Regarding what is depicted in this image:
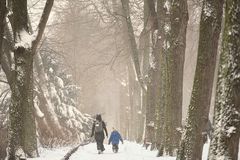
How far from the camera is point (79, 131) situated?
3309 cm

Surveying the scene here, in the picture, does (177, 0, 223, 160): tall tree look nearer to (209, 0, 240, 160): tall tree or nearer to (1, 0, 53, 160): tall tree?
(209, 0, 240, 160): tall tree

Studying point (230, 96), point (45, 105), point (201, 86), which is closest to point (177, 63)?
→ point (201, 86)

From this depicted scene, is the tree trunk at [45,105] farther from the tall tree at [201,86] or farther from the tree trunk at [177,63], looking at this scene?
the tall tree at [201,86]

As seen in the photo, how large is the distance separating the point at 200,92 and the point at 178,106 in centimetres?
418

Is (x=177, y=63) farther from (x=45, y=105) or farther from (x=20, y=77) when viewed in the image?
(x=45, y=105)

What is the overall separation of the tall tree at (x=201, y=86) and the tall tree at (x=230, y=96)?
8.85ft

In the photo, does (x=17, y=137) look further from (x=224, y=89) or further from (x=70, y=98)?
(x=70, y=98)

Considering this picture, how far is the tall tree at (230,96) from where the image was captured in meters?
8.16

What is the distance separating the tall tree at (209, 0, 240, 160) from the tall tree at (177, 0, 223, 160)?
2.70m

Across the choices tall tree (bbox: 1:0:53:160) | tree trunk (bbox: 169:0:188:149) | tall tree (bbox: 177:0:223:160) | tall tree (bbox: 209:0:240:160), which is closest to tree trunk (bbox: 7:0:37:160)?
tall tree (bbox: 1:0:53:160)

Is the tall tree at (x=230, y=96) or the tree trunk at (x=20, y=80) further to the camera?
the tree trunk at (x=20, y=80)

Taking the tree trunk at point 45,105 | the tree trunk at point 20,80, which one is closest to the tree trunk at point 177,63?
the tree trunk at point 20,80

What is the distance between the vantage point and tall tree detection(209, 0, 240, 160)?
8156mm

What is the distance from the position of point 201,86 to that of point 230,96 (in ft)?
10.2
